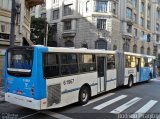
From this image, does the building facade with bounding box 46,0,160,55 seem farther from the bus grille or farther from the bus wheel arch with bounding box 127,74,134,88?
the bus grille

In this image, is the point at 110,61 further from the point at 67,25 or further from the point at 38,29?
the point at 38,29

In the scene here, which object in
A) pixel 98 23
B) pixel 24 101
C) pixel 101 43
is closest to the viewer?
pixel 24 101

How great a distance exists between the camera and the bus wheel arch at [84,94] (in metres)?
10.7

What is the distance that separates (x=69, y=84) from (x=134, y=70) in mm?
9467

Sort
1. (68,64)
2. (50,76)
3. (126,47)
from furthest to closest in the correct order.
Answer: (126,47) < (68,64) < (50,76)

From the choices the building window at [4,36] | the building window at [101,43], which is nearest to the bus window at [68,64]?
the building window at [4,36]

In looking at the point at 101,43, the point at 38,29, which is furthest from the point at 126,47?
the point at 38,29

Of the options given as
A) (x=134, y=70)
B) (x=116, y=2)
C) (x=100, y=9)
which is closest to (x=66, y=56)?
(x=134, y=70)

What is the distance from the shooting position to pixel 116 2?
46062 mm

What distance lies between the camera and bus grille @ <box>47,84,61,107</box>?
343 inches

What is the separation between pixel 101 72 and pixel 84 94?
214cm

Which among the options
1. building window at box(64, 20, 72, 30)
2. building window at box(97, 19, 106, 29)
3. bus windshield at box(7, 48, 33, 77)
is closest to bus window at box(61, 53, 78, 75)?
bus windshield at box(7, 48, 33, 77)

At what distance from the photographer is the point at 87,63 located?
448 inches

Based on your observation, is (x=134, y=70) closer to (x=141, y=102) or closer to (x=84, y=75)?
(x=141, y=102)
